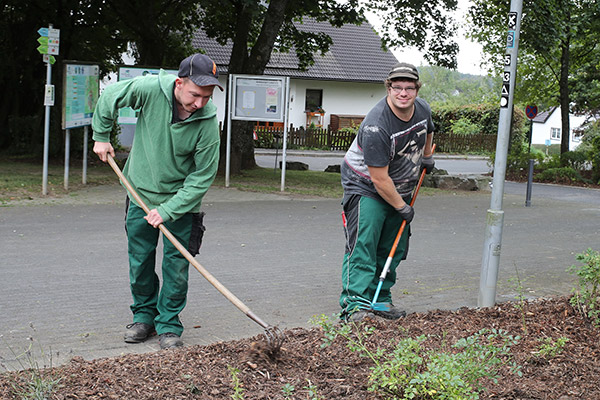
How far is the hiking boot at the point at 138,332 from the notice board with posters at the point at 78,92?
27.2 feet

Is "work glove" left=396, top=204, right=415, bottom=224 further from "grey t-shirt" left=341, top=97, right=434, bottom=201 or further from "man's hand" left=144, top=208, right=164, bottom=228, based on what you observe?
"man's hand" left=144, top=208, right=164, bottom=228

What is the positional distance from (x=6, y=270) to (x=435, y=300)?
3997mm

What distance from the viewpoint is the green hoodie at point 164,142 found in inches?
185

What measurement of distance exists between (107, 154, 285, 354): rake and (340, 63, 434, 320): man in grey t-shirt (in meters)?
0.93

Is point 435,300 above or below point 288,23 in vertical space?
below

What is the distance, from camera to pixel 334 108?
4403 centimetres

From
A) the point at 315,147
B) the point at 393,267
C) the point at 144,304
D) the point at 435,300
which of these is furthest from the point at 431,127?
the point at 315,147

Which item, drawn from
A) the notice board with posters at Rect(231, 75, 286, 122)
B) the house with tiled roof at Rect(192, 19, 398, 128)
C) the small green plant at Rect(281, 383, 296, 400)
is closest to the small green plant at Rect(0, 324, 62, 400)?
the small green plant at Rect(281, 383, 296, 400)

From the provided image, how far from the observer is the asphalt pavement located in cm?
539

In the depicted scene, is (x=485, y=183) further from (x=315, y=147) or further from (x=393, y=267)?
(x=315, y=147)

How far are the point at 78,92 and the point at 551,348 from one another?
10.8 meters

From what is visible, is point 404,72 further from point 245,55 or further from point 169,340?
point 245,55

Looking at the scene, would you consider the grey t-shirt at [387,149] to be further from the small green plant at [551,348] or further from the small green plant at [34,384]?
the small green plant at [34,384]

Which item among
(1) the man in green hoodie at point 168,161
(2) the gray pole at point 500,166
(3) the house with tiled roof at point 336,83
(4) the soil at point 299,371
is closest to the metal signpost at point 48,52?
(1) the man in green hoodie at point 168,161
